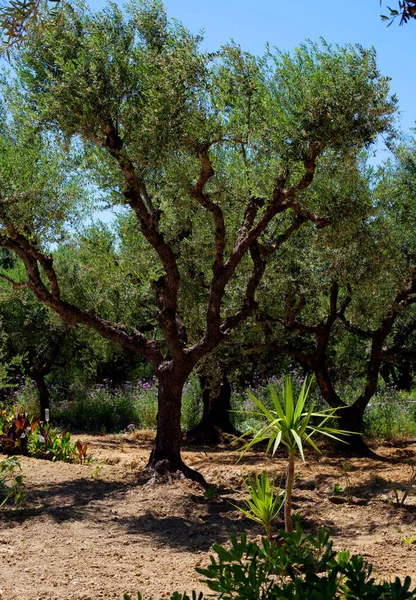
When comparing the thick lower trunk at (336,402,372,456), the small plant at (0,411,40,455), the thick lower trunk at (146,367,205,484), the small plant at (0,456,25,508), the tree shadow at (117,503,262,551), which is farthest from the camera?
the thick lower trunk at (336,402,372,456)

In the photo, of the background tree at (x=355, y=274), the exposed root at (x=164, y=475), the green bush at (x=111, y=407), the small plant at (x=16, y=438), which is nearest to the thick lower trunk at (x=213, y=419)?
the green bush at (x=111, y=407)

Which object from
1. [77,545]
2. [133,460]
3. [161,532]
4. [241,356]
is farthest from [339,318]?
[77,545]

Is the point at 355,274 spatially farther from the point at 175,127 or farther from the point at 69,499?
the point at 69,499

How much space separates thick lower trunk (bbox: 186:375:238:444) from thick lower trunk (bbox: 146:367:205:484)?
16.5ft

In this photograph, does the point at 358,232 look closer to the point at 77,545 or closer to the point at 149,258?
the point at 149,258

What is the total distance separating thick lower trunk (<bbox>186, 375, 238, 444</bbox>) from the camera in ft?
44.9

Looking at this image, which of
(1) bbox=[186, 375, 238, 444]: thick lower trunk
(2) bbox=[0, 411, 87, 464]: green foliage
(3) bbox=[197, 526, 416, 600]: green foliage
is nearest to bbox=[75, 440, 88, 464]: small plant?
(2) bbox=[0, 411, 87, 464]: green foliage

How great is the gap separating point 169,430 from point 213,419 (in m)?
5.63

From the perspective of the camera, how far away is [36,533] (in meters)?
6.02

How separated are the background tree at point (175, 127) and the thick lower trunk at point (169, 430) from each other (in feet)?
0.05

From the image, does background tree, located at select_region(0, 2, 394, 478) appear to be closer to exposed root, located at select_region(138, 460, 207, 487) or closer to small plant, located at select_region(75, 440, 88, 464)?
exposed root, located at select_region(138, 460, 207, 487)

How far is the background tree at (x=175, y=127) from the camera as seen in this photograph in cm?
757

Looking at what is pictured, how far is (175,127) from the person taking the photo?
7.54 metres

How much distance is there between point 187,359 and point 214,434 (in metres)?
5.47
